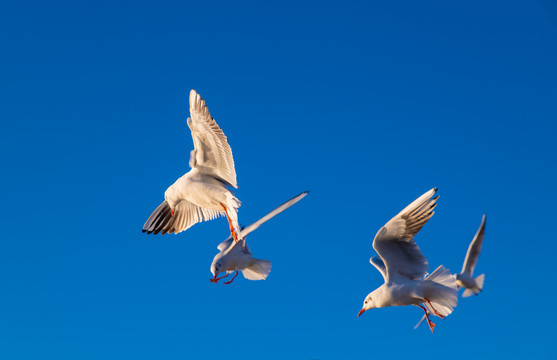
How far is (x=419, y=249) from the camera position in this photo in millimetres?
8031

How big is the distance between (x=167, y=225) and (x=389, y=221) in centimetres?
424

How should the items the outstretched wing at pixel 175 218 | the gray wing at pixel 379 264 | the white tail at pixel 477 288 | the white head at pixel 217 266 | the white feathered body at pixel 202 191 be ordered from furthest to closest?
the outstretched wing at pixel 175 218 < the white feathered body at pixel 202 191 < the white head at pixel 217 266 < the gray wing at pixel 379 264 < the white tail at pixel 477 288

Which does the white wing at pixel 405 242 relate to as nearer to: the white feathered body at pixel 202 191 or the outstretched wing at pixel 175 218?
the white feathered body at pixel 202 191

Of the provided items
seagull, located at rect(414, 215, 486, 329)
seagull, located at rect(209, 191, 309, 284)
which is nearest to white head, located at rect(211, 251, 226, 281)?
seagull, located at rect(209, 191, 309, 284)

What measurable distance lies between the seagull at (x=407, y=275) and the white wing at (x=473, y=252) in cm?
28

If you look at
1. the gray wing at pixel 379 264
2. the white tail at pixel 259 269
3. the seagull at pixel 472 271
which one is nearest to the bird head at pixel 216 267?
the white tail at pixel 259 269

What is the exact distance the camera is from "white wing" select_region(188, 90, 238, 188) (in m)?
8.92

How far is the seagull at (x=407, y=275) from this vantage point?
7.83m

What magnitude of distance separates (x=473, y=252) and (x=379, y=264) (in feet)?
3.67

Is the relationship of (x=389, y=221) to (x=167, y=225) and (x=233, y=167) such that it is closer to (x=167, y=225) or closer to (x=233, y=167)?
(x=233, y=167)

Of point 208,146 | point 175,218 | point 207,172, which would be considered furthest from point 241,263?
point 175,218

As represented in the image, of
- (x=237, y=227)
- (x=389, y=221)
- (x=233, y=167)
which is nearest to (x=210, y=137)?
(x=233, y=167)

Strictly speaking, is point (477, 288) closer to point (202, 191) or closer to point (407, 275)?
point (407, 275)

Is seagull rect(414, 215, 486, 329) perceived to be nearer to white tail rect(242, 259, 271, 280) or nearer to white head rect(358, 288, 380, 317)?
white head rect(358, 288, 380, 317)
